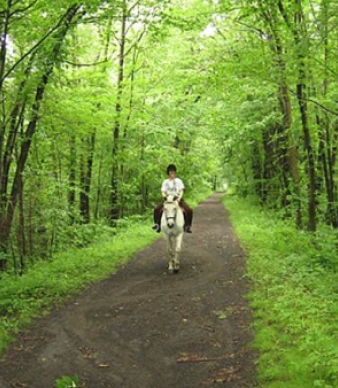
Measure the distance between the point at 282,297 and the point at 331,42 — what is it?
6509 mm

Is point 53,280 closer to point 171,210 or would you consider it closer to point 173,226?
point 173,226

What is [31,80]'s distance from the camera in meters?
9.64

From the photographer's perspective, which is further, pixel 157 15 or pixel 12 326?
pixel 157 15

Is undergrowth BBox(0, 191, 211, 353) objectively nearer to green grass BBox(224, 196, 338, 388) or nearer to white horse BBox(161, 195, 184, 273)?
white horse BBox(161, 195, 184, 273)

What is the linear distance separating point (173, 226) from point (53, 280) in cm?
314

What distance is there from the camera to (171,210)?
11367 mm

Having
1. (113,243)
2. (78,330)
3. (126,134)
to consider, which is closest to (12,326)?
(78,330)

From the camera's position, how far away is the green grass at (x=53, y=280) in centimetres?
809

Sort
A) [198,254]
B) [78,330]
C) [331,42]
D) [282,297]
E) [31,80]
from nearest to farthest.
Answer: [78,330] < [282,297] < [31,80] < [331,42] < [198,254]

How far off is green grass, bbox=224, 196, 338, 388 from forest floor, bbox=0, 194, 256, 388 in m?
0.27

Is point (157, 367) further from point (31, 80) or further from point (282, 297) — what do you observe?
point (31, 80)

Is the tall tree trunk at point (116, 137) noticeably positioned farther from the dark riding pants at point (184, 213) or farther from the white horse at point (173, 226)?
the white horse at point (173, 226)

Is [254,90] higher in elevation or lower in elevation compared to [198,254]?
higher

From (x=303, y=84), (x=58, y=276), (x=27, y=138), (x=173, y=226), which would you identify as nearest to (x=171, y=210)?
(x=173, y=226)
